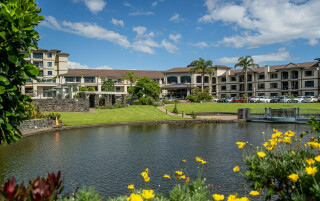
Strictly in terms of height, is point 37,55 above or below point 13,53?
above

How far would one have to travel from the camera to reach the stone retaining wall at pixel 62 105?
3897 centimetres

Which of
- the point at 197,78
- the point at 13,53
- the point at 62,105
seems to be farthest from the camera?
the point at 197,78

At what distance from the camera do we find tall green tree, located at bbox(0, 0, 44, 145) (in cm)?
469

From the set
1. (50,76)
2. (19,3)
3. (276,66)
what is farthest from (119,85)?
(19,3)

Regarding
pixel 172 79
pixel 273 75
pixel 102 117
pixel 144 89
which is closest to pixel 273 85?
pixel 273 75

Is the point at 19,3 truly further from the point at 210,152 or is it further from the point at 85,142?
the point at 85,142

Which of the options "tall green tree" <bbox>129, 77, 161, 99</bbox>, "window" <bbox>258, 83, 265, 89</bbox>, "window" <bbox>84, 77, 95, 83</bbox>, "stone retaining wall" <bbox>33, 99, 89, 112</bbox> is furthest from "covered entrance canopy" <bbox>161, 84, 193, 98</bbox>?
"stone retaining wall" <bbox>33, 99, 89, 112</bbox>

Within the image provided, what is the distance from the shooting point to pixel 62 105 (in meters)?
39.5

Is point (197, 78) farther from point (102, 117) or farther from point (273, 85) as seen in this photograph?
point (102, 117)

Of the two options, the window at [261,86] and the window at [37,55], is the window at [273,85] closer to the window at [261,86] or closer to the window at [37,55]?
the window at [261,86]

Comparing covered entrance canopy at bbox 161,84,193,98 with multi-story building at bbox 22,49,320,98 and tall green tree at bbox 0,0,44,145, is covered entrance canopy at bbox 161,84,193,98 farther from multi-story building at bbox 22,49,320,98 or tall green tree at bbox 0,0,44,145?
tall green tree at bbox 0,0,44,145

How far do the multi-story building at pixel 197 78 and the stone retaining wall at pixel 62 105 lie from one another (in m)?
23.7

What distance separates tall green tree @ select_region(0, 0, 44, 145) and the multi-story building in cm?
6001

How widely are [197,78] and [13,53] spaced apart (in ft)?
260
